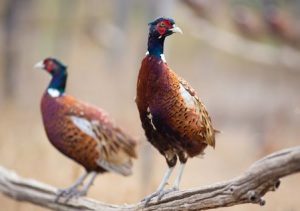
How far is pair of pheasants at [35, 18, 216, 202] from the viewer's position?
3.80 meters

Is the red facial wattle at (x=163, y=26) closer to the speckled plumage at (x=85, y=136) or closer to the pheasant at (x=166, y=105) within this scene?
the pheasant at (x=166, y=105)

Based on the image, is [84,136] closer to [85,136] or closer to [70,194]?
[85,136]

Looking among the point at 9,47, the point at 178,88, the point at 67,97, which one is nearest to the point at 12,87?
the point at 9,47

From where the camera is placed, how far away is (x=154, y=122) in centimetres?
385

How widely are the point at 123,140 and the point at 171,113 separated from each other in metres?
1.44

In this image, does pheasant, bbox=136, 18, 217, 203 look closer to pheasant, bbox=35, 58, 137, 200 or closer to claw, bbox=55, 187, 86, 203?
pheasant, bbox=35, 58, 137, 200

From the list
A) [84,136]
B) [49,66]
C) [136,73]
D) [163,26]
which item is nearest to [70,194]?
[84,136]

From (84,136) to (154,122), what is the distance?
131 cm

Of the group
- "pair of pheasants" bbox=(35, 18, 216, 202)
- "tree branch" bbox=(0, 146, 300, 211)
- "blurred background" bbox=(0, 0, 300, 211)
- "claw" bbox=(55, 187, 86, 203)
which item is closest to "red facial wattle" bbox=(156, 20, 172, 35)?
"pair of pheasants" bbox=(35, 18, 216, 202)

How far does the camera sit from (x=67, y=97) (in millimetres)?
5254

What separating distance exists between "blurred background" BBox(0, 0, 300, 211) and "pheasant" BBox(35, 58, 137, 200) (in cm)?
49

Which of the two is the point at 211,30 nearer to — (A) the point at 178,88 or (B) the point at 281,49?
(B) the point at 281,49

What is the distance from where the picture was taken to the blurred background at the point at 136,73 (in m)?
7.51

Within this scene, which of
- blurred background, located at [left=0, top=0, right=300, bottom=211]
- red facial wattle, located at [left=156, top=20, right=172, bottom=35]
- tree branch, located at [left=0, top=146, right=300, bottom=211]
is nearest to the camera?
tree branch, located at [left=0, top=146, right=300, bottom=211]
